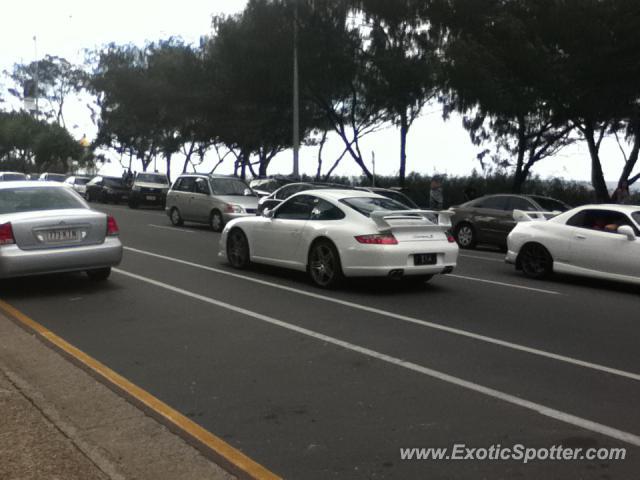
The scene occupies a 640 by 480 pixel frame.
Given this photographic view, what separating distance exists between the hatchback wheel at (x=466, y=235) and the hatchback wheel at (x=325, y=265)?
8.67 meters

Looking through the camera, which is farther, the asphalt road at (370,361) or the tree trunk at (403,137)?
the tree trunk at (403,137)

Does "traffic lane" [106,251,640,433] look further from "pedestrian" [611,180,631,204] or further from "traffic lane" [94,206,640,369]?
"pedestrian" [611,180,631,204]

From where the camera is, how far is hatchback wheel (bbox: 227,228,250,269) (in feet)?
40.9

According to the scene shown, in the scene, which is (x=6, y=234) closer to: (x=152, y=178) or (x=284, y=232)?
(x=284, y=232)

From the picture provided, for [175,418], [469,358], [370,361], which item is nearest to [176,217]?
[370,361]

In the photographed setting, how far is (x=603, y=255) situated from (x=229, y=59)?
24.6m

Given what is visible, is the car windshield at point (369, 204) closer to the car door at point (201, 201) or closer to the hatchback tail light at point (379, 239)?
the hatchback tail light at point (379, 239)

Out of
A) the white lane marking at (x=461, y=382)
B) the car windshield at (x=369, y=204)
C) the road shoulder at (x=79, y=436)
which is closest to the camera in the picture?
the road shoulder at (x=79, y=436)

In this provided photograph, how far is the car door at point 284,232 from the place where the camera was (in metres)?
11.2

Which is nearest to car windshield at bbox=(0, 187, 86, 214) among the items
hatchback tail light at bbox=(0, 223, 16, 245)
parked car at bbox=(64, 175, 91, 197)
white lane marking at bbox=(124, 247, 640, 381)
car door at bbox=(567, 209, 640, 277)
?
hatchback tail light at bbox=(0, 223, 16, 245)

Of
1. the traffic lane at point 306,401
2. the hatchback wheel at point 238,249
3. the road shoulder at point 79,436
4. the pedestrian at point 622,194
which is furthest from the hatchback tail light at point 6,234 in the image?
the pedestrian at point 622,194

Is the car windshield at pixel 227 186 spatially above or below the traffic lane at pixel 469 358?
above

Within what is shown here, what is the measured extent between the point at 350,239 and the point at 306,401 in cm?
496

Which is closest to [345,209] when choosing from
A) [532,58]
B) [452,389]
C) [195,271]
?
[195,271]
